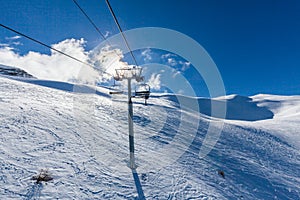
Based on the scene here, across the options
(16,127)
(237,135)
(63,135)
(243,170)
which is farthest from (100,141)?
(237,135)

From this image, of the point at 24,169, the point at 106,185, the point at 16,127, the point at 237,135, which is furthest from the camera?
the point at 237,135

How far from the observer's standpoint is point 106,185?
632cm

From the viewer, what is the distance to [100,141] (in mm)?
9625

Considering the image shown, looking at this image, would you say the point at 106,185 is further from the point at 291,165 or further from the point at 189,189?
the point at 291,165

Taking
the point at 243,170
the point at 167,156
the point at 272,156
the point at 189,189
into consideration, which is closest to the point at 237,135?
the point at 272,156

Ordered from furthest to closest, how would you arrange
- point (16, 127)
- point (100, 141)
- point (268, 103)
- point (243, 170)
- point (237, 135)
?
point (268, 103)
point (237, 135)
point (243, 170)
point (100, 141)
point (16, 127)

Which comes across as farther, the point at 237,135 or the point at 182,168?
the point at 237,135

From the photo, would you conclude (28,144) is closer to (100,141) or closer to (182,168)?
(100,141)

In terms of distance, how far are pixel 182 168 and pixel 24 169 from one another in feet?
21.8

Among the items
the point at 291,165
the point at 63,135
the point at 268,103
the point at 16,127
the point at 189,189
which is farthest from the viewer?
the point at 268,103

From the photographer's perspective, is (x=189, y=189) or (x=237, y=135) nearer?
(x=189, y=189)

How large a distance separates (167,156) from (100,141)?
3.74 m

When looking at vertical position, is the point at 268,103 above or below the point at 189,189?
above

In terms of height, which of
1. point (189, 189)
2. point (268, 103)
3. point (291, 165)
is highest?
point (268, 103)
